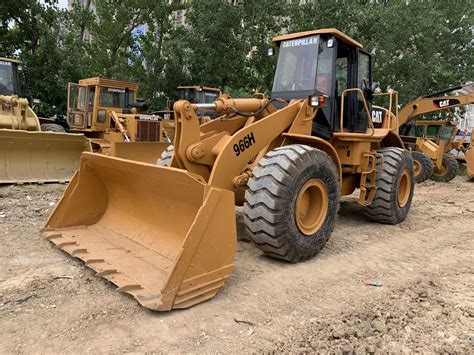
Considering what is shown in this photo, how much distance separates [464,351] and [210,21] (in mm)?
16296

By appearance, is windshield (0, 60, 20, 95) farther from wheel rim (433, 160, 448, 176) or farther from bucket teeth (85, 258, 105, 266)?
wheel rim (433, 160, 448, 176)

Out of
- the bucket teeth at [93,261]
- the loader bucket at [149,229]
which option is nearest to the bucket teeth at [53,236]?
the loader bucket at [149,229]

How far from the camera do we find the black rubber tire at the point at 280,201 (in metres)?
4.17

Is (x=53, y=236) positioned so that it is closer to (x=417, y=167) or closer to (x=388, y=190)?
(x=388, y=190)

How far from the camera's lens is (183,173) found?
12.3 ft

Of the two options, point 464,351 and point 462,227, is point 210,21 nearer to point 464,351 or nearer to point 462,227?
point 462,227

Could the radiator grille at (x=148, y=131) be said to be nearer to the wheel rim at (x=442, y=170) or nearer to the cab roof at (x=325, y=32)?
the cab roof at (x=325, y=32)

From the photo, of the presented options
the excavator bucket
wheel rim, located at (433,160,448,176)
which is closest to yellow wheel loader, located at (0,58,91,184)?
the excavator bucket

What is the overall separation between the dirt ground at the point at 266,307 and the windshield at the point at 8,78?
258 inches

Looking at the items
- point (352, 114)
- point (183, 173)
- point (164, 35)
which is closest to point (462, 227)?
point (352, 114)

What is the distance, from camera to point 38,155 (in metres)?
8.59

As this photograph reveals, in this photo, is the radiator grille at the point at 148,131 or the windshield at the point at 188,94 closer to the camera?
the radiator grille at the point at 148,131

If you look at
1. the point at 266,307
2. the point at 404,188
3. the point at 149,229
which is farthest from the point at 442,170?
the point at 266,307

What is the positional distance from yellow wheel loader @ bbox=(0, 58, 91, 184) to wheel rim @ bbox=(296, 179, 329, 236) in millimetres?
5866
